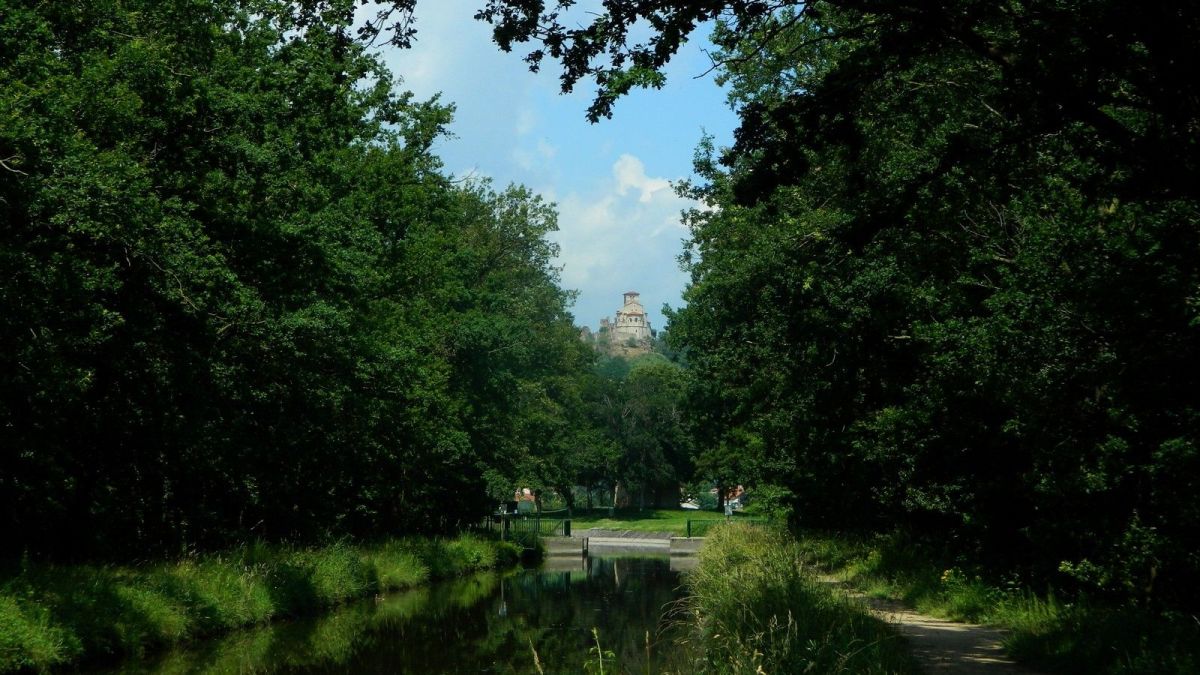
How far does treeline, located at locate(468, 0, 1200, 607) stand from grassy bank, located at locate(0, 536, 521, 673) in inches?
418

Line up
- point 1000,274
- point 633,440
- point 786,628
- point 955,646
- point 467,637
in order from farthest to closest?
point 633,440 → point 467,637 → point 1000,274 → point 955,646 → point 786,628

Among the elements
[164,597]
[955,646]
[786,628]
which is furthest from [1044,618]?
[164,597]

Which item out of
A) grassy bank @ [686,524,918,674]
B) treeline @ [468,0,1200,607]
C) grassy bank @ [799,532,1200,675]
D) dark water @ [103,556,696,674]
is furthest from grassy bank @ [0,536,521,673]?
grassy bank @ [799,532,1200,675]

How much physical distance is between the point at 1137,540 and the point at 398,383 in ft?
62.0

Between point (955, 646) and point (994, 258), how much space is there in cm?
597

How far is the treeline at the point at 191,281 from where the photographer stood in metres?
15.3

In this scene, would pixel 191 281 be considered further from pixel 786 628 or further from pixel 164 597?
pixel 786 628

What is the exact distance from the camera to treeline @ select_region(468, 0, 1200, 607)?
9148 millimetres

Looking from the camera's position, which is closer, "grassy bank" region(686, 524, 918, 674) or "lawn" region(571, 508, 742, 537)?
"grassy bank" region(686, 524, 918, 674)

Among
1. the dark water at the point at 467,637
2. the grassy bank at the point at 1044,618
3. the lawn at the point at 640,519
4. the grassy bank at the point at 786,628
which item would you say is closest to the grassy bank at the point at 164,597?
the dark water at the point at 467,637

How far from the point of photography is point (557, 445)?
62500 millimetres

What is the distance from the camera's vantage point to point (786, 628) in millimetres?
11727

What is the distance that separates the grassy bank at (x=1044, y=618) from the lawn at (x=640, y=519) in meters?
58.2

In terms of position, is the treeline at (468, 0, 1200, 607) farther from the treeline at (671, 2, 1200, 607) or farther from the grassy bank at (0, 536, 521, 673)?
the grassy bank at (0, 536, 521, 673)
